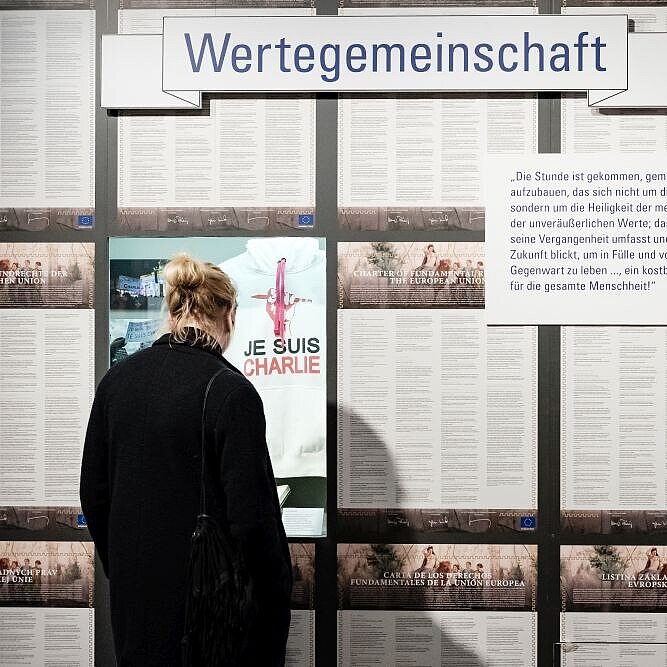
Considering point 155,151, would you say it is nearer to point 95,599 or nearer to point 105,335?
point 105,335

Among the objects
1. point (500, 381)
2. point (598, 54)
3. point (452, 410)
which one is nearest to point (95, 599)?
point (452, 410)

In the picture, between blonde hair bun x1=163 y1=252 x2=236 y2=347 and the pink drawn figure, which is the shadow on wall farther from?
blonde hair bun x1=163 y1=252 x2=236 y2=347

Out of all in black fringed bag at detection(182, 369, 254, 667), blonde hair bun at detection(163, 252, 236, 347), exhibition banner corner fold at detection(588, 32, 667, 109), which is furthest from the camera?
exhibition banner corner fold at detection(588, 32, 667, 109)

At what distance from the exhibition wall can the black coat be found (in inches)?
29.6

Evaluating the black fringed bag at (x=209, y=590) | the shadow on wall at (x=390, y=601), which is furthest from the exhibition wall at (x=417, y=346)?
the black fringed bag at (x=209, y=590)

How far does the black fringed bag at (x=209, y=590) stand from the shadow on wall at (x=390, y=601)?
33.0 inches

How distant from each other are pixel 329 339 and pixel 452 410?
1.49 ft

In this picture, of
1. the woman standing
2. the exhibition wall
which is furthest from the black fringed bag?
the exhibition wall

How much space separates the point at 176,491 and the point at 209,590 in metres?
0.23

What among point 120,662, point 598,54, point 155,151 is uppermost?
point 598,54

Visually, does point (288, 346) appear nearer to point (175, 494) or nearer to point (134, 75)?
point (175, 494)

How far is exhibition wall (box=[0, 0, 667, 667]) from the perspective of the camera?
2.73 metres

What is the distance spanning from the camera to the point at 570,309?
8.96 feet

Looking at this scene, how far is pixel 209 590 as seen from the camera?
1.94m
